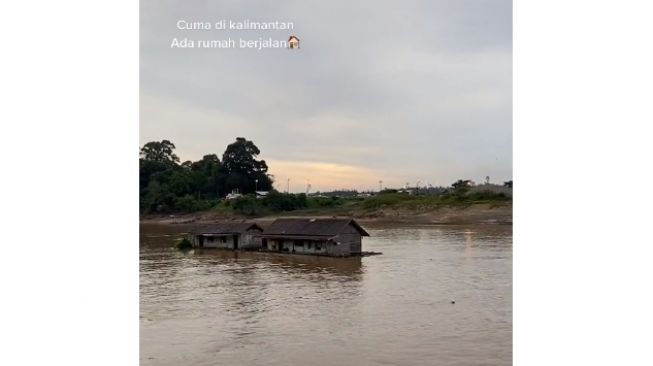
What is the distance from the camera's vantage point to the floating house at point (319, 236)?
1761 cm

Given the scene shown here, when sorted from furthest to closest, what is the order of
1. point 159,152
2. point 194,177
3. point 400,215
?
point 400,215, point 194,177, point 159,152

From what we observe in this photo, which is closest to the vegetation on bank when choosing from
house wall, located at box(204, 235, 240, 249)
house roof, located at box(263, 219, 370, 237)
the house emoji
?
house roof, located at box(263, 219, 370, 237)

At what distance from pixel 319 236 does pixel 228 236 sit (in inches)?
156

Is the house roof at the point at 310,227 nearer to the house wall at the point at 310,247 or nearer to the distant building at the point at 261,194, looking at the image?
the house wall at the point at 310,247

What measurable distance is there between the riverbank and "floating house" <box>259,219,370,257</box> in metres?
0.40

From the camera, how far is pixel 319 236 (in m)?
17.7

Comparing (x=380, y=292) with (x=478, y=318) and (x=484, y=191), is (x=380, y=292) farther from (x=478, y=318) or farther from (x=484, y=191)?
(x=484, y=191)

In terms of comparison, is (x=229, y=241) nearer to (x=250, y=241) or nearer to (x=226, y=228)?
(x=250, y=241)

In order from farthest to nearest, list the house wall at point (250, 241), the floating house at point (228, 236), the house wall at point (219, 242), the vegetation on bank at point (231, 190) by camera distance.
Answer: the house wall at point (219, 242)
the house wall at point (250, 241)
the floating house at point (228, 236)
the vegetation on bank at point (231, 190)

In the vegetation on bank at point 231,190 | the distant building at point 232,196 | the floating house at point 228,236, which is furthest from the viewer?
the floating house at point 228,236

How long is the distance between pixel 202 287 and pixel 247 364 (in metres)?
5.23

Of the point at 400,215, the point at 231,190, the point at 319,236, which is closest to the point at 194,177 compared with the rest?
the point at 231,190

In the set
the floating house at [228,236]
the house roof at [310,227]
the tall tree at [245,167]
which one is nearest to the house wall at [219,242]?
the floating house at [228,236]

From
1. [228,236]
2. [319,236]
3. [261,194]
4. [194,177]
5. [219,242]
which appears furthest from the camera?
[219,242]
